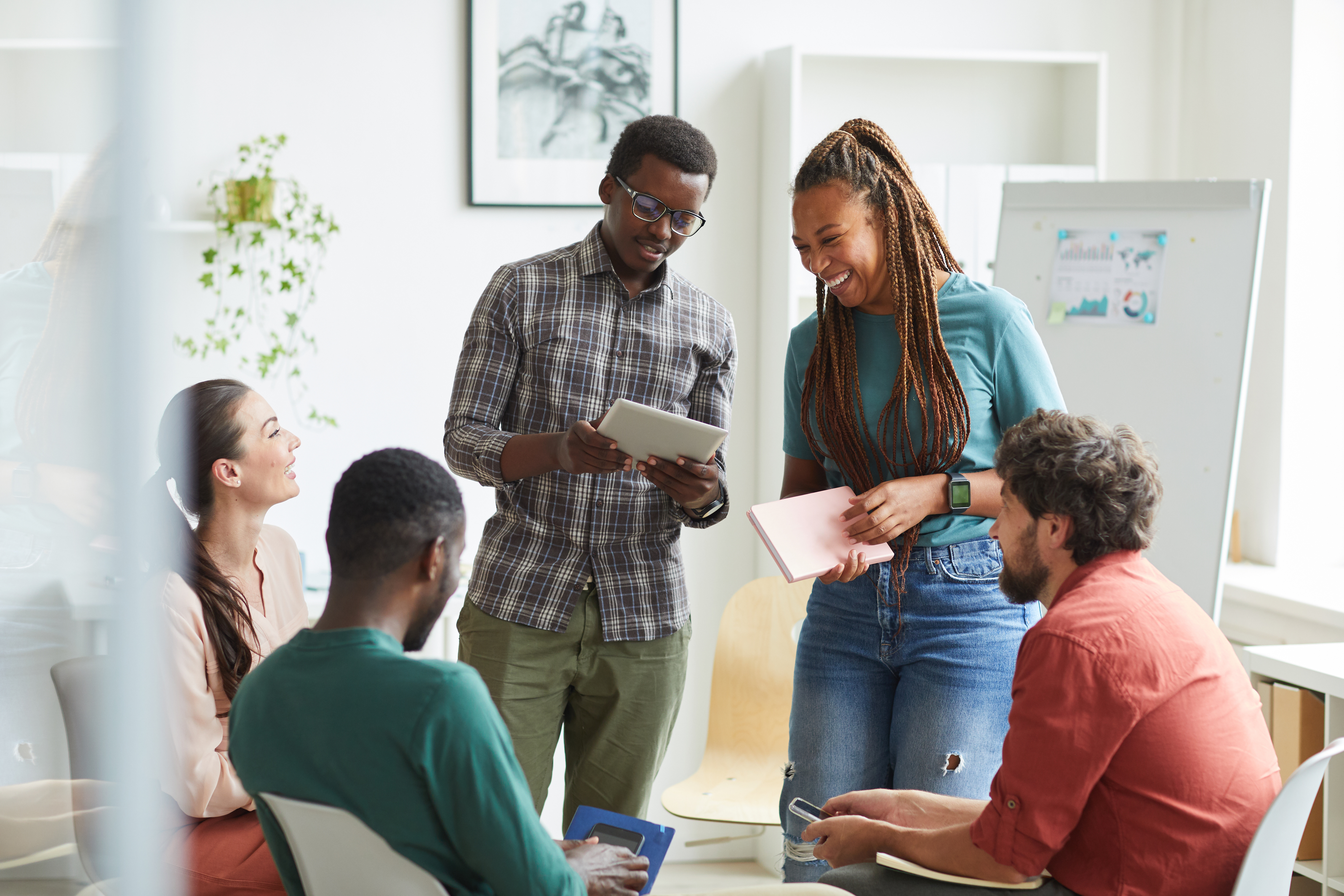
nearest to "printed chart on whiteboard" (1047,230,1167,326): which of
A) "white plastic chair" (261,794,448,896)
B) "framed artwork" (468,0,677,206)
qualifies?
"framed artwork" (468,0,677,206)

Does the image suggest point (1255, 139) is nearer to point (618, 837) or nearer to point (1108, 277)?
point (1108, 277)

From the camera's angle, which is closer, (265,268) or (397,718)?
(397,718)

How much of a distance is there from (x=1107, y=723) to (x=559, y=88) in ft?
7.78

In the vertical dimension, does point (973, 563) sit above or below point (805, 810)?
above

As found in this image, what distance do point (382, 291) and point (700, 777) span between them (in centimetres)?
156

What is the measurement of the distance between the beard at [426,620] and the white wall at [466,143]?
1.89m

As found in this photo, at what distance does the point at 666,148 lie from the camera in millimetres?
1760

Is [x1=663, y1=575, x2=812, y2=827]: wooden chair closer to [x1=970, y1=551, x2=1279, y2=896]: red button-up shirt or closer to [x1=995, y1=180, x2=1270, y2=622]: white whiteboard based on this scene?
[x1=995, y1=180, x2=1270, y2=622]: white whiteboard

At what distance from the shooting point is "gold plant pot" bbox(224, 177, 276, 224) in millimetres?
2883

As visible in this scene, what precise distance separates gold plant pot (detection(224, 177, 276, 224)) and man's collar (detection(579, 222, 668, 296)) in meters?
1.37

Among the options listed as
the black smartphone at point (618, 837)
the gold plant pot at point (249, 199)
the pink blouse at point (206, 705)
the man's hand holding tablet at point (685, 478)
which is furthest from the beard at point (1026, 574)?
the gold plant pot at point (249, 199)

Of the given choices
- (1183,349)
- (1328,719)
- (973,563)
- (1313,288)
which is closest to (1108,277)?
(1183,349)

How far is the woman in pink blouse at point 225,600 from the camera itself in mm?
1534

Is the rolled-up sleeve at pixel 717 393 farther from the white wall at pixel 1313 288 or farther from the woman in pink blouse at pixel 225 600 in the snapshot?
the white wall at pixel 1313 288
